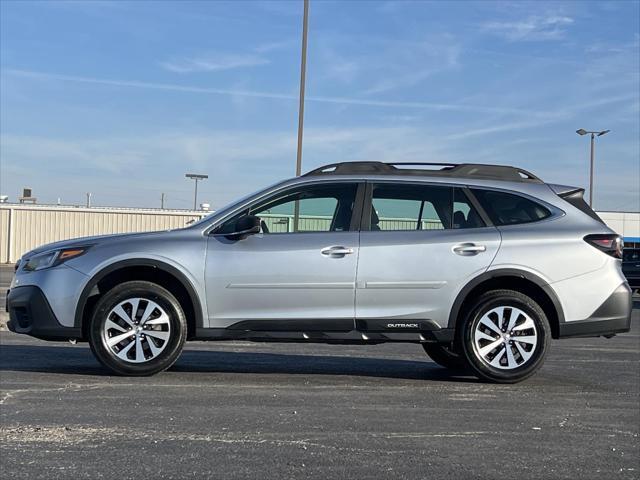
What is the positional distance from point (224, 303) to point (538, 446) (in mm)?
2967

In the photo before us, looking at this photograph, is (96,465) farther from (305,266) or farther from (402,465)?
(305,266)

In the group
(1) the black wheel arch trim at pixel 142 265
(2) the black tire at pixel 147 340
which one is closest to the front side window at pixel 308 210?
(1) the black wheel arch trim at pixel 142 265

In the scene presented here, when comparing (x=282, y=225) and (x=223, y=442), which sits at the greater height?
(x=282, y=225)

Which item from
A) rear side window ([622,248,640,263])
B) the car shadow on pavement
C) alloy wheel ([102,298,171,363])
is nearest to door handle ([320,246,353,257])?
the car shadow on pavement

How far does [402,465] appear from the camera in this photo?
4492 mm

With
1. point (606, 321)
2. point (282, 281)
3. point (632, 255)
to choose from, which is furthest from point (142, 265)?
point (632, 255)

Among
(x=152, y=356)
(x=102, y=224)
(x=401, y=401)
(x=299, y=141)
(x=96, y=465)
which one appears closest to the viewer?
(x=96, y=465)

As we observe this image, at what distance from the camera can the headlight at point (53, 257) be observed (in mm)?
6984

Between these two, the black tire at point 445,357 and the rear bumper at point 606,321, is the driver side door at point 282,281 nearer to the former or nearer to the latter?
the black tire at point 445,357

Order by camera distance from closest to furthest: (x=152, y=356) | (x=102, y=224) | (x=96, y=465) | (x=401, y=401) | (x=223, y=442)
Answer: (x=96, y=465) < (x=223, y=442) < (x=401, y=401) < (x=152, y=356) < (x=102, y=224)

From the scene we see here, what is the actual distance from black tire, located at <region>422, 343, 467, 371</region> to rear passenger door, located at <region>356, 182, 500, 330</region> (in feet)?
3.69

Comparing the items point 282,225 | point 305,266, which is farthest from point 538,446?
point 282,225

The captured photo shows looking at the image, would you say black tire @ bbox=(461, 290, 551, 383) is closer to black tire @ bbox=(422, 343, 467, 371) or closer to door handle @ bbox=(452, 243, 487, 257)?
door handle @ bbox=(452, 243, 487, 257)

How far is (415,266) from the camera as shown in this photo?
22.6 ft
